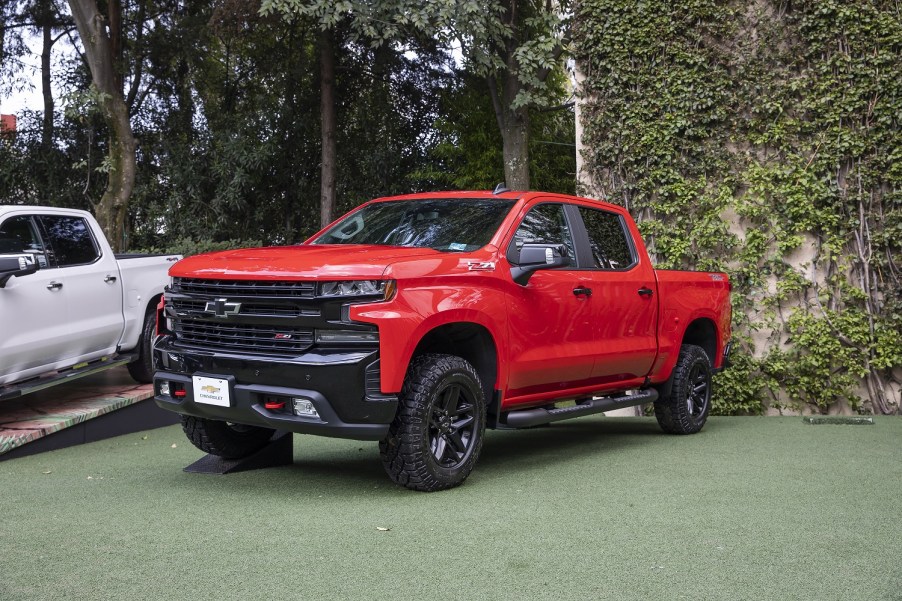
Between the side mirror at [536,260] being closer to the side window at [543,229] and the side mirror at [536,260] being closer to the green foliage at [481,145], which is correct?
the side window at [543,229]

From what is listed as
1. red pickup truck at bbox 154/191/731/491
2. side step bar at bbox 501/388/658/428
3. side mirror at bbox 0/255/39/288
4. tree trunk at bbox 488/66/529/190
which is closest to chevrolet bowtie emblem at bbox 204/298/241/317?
red pickup truck at bbox 154/191/731/491

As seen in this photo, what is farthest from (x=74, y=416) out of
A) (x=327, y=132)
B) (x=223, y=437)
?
(x=327, y=132)

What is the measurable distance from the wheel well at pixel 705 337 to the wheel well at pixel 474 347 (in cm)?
325

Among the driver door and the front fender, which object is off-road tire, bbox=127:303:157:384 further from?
the front fender

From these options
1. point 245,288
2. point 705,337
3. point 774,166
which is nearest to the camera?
point 245,288

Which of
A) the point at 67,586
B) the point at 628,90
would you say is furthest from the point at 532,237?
the point at 628,90

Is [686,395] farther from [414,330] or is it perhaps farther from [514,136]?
[514,136]

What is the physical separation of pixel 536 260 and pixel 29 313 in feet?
13.3

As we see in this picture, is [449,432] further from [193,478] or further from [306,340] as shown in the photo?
[193,478]

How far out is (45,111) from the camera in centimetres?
2155

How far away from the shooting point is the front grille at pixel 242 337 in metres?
5.33

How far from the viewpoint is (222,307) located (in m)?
5.51

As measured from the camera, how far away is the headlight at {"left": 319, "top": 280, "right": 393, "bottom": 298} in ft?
17.1

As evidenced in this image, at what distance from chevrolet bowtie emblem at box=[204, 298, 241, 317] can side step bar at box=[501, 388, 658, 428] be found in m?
1.91
